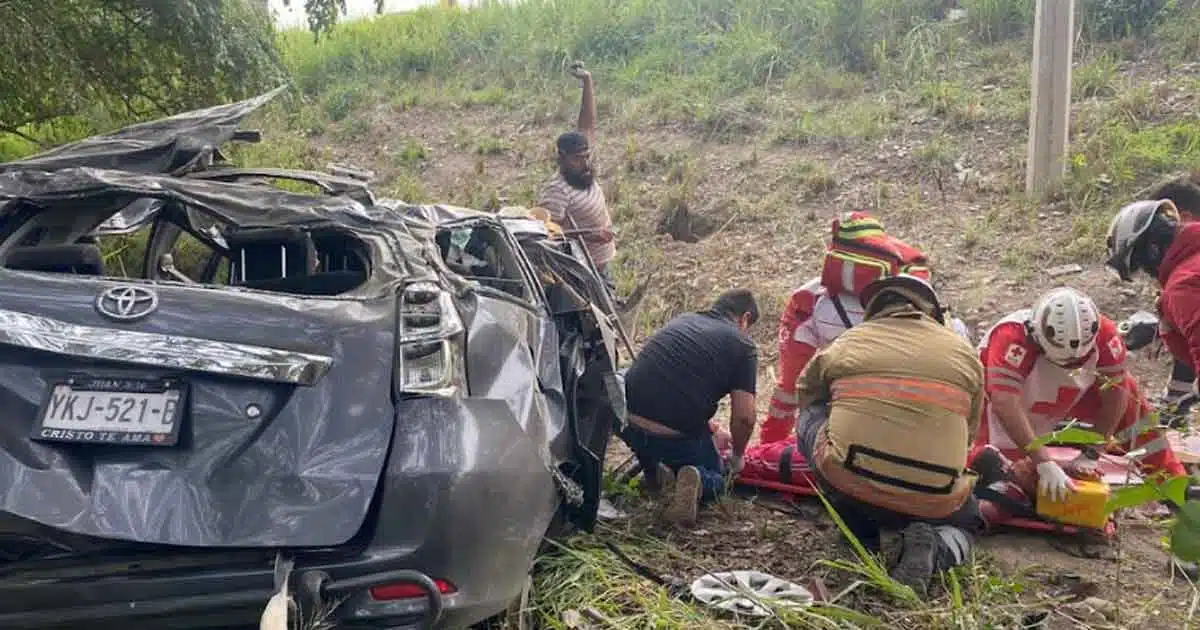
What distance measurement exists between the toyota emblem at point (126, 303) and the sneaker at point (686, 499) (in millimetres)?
2392

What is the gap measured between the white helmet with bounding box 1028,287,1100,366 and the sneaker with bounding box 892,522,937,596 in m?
1.19

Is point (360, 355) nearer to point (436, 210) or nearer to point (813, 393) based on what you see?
point (436, 210)

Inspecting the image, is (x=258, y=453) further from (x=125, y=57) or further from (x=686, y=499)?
(x=125, y=57)

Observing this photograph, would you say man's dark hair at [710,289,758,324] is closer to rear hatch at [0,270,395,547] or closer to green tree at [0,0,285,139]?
rear hatch at [0,270,395,547]

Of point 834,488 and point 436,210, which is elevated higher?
point 436,210

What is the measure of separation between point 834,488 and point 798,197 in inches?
241

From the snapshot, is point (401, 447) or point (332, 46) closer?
point (401, 447)

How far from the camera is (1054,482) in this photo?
4500 millimetres

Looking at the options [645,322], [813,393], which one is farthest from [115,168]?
[645,322]

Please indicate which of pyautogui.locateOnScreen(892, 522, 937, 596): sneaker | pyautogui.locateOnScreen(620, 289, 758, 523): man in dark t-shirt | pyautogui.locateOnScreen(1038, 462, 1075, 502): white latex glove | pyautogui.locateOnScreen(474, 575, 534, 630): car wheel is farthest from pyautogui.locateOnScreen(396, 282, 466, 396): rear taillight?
pyautogui.locateOnScreen(1038, 462, 1075, 502): white latex glove

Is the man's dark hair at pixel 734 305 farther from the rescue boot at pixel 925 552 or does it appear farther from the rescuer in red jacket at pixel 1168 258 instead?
the rescuer in red jacket at pixel 1168 258

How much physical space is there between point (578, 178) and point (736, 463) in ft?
8.68

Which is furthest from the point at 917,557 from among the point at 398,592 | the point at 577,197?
the point at 577,197

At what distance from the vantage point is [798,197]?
33.1 ft
